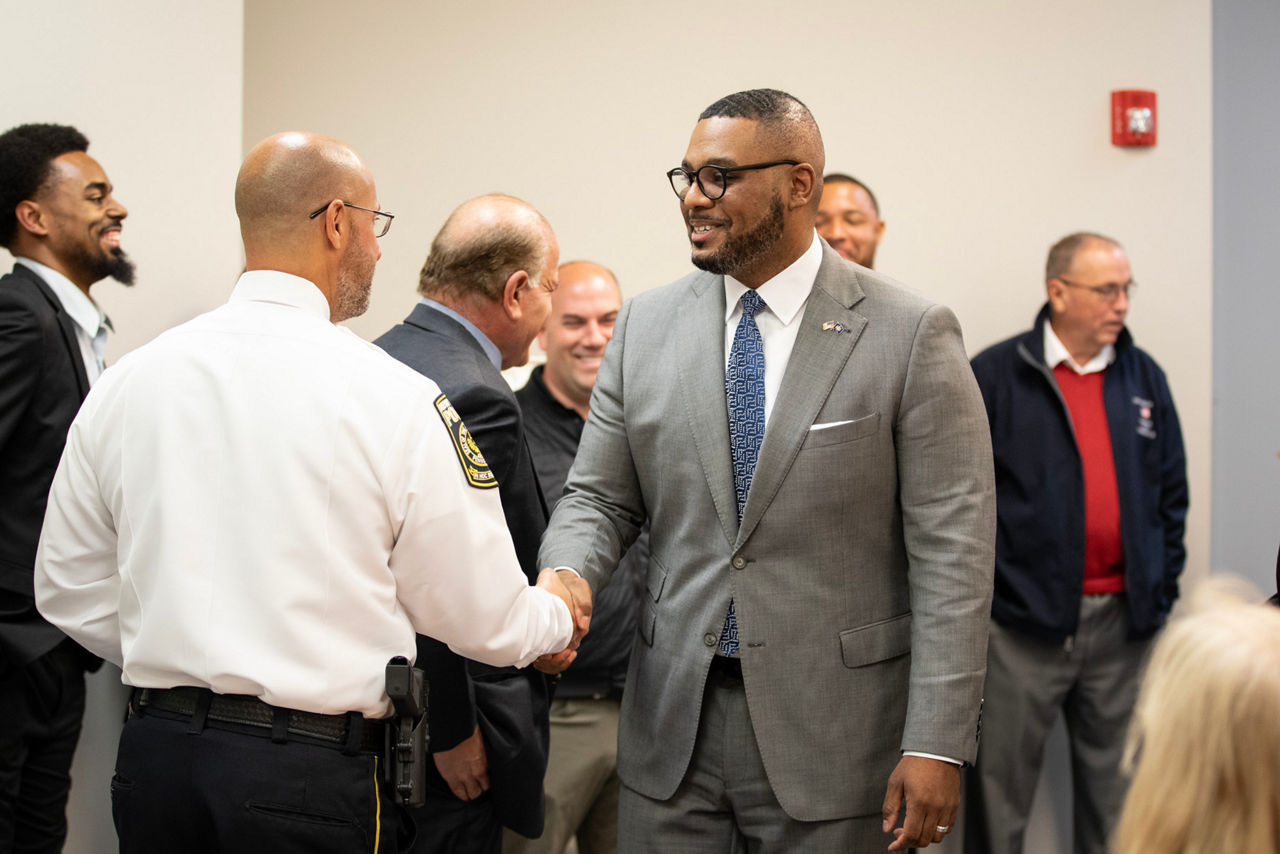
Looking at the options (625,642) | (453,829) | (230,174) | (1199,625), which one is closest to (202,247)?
(230,174)

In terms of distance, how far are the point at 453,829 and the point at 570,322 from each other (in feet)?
4.67

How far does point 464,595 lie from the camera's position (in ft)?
5.74

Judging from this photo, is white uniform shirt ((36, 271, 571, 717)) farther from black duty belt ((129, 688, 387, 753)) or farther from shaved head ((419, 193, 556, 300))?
shaved head ((419, 193, 556, 300))

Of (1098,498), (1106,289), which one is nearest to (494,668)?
(1098,498)

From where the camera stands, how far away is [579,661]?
2.82 metres

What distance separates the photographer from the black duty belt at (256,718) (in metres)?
1.63

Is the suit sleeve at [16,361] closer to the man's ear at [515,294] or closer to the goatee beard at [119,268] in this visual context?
the goatee beard at [119,268]

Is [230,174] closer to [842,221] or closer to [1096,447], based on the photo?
[842,221]

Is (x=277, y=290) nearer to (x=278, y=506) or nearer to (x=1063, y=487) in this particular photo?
(x=278, y=506)

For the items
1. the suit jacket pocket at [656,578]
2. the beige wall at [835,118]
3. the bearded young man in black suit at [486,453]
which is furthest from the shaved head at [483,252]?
the beige wall at [835,118]

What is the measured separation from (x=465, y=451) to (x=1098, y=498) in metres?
2.47

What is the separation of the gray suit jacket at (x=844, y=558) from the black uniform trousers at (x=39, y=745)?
1453 millimetres

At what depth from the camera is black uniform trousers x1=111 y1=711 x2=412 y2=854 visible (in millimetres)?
1598

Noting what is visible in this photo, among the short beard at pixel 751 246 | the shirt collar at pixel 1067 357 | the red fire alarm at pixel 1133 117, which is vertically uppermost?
the red fire alarm at pixel 1133 117
